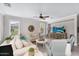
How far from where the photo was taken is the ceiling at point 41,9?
1.74 metres

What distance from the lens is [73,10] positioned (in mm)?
1737

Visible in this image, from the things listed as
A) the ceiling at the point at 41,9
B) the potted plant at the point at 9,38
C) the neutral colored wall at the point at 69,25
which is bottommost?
the potted plant at the point at 9,38

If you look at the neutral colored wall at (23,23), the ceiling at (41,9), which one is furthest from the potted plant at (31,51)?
the ceiling at (41,9)

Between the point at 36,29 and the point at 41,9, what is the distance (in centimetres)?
29

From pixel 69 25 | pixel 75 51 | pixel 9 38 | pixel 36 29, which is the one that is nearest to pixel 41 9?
pixel 36 29

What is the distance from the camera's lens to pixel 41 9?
5.75 feet

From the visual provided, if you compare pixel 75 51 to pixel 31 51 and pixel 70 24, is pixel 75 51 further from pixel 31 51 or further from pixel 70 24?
pixel 31 51

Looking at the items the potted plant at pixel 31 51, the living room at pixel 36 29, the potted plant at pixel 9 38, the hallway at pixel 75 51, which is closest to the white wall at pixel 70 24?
the living room at pixel 36 29

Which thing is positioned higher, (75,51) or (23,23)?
(23,23)

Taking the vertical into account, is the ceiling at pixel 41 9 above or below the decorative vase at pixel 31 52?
above

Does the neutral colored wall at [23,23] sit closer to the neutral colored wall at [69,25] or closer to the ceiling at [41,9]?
the ceiling at [41,9]

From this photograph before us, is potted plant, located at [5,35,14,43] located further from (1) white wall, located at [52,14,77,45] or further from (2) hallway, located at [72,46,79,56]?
(2) hallway, located at [72,46,79,56]

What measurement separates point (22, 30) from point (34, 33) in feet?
0.58

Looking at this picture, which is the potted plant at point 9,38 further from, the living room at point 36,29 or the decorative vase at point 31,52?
the decorative vase at point 31,52
